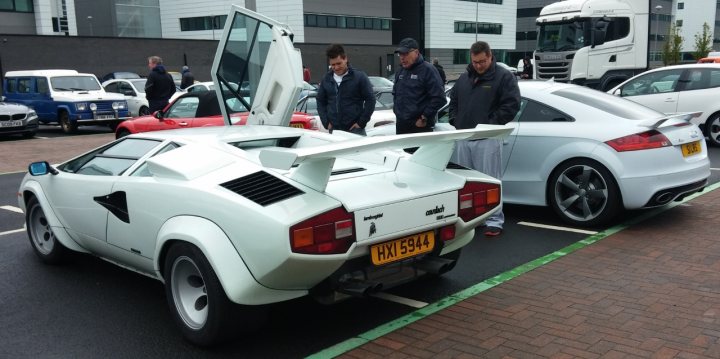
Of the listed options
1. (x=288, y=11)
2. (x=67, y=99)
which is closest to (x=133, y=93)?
(x=67, y=99)

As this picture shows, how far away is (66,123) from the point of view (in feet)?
59.8

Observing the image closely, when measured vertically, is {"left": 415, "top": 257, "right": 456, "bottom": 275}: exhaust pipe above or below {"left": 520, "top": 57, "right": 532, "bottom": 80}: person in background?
below

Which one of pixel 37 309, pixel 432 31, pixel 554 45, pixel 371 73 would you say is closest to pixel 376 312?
pixel 37 309

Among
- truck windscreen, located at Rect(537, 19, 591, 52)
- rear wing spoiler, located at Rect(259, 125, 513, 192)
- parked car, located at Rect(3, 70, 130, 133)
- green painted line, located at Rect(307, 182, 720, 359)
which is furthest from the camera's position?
parked car, located at Rect(3, 70, 130, 133)

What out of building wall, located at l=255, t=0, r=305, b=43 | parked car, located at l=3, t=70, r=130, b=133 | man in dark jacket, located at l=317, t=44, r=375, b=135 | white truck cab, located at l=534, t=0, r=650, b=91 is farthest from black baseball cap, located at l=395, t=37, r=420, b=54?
building wall, located at l=255, t=0, r=305, b=43

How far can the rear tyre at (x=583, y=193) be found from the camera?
19.7 ft

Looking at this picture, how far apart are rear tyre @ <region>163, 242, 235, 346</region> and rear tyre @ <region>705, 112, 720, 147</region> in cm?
1089

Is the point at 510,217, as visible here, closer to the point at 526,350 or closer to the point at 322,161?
the point at 526,350

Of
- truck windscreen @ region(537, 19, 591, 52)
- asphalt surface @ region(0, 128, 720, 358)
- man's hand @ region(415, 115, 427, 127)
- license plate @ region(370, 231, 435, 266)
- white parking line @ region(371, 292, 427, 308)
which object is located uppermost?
truck windscreen @ region(537, 19, 591, 52)

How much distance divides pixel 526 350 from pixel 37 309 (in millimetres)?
3331

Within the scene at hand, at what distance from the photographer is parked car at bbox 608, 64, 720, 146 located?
11.6 metres

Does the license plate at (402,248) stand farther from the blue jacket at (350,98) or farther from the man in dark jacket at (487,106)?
the blue jacket at (350,98)

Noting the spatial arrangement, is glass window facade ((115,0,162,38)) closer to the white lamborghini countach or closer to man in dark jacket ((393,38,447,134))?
man in dark jacket ((393,38,447,134))

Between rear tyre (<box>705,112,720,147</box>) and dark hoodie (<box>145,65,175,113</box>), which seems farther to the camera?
dark hoodie (<box>145,65,175,113</box>)
